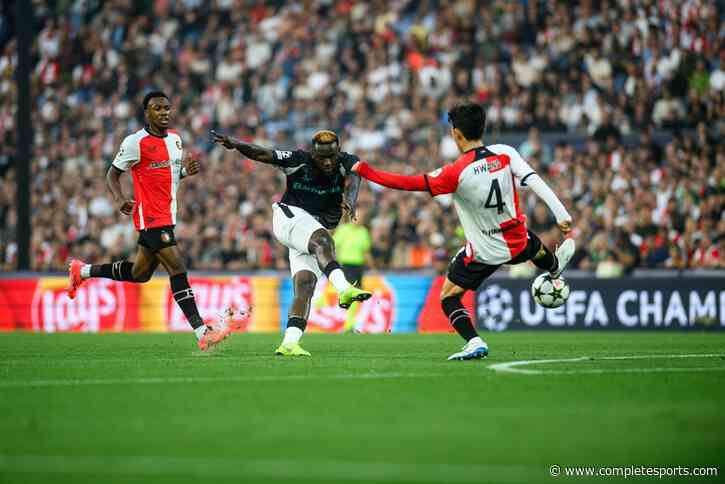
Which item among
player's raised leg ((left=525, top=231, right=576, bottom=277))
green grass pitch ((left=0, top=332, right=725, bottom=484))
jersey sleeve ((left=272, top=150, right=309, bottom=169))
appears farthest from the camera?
jersey sleeve ((left=272, top=150, right=309, bottom=169))

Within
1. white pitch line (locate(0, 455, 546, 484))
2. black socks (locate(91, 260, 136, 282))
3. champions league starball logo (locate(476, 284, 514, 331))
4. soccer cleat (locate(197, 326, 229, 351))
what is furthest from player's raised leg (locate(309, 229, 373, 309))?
champions league starball logo (locate(476, 284, 514, 331))

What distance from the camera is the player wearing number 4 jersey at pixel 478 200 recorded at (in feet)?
34.0

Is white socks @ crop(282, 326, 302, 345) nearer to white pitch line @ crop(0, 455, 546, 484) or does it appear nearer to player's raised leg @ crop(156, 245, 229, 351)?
player's raised leg @ crop(156, 245, 229, 351)

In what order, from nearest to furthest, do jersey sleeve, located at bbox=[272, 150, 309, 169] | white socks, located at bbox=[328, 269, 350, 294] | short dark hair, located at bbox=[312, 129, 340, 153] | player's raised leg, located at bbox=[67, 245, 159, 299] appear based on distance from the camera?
1. white socks, located at bbox=[328, 269, 350, 294]
2. short dark hair, located at bbox=[312, 129, 340, 153]
3. jersey sleeve, located at bbox=[272, 150, 309, 169]
4. player's raised leg, located at bbox=[67, 245, 159, 299]

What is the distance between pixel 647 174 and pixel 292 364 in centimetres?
1298

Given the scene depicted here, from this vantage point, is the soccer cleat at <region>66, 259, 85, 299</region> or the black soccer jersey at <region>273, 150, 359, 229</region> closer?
the black soccer jersey at <region>273, 150, 359, 229</region>

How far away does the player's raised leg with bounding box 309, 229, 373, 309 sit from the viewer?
10758 mm

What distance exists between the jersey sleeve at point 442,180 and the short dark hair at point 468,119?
1.19ft

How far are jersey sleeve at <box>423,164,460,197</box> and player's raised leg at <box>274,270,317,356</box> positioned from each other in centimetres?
193

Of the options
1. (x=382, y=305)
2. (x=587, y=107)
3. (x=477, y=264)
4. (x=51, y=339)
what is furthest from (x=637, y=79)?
(x=477, y=264)

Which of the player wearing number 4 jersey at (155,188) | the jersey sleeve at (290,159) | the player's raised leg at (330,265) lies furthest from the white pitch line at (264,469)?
the player wearing number 4 jersey at (155,188)

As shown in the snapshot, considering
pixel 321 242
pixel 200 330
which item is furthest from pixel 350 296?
pixel 200 330

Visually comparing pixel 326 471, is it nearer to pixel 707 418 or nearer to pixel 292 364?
pixel 707 418

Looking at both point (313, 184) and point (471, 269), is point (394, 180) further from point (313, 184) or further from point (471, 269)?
point (313, 184)
